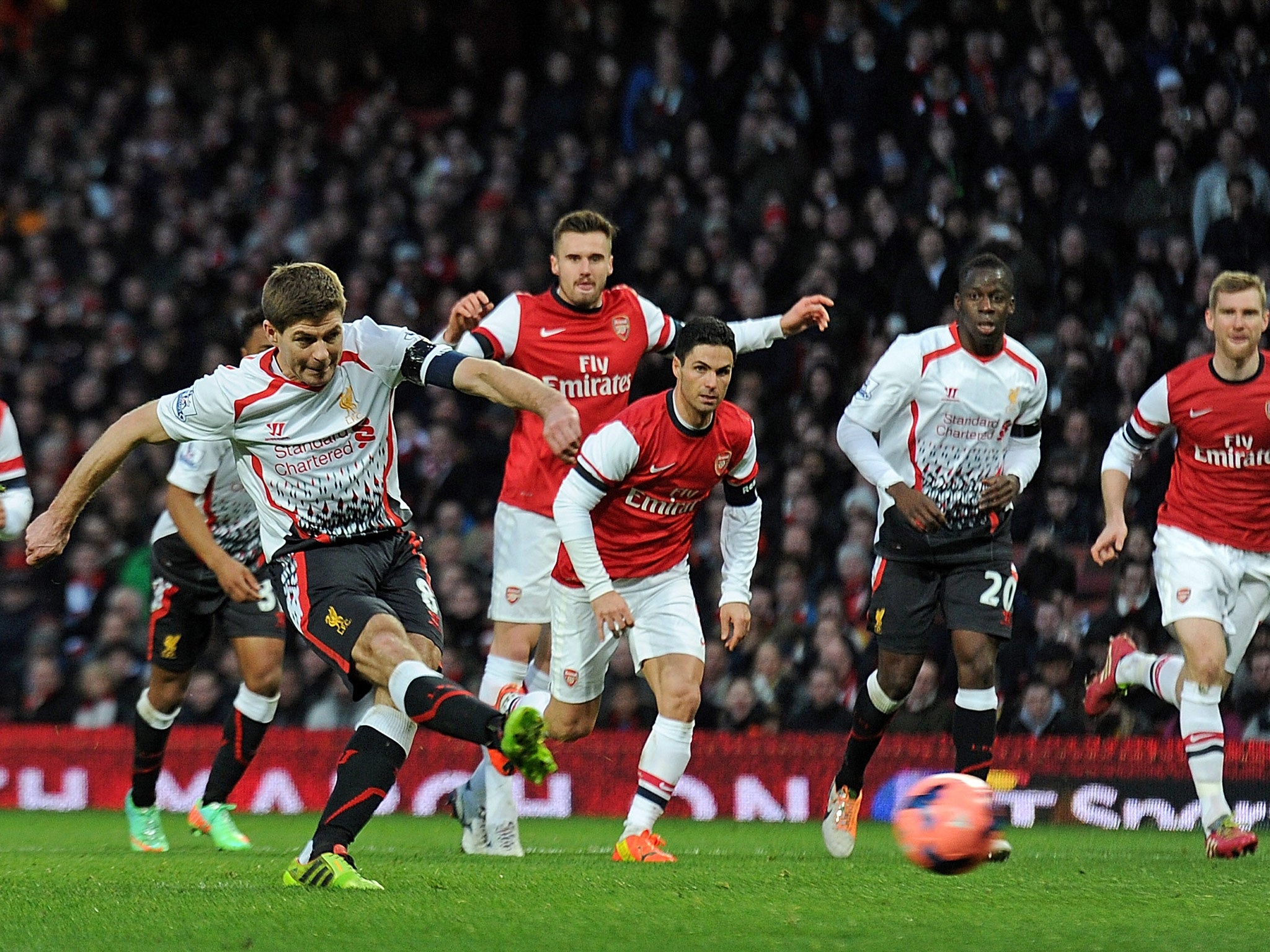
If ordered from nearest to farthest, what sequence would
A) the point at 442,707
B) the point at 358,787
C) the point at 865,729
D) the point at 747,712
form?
the point at 442,707 < the point at 358,787 < the point at 865,729 < the point at 747,712

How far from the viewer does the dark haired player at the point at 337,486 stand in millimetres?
5402

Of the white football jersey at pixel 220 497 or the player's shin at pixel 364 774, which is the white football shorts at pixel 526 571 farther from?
the player's shin at pixel 364 774

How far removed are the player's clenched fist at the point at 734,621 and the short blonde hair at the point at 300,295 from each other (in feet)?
7.05

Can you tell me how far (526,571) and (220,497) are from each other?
1496mm

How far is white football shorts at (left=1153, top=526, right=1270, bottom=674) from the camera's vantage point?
285 inches

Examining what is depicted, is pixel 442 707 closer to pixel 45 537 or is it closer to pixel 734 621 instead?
pixel 45 537

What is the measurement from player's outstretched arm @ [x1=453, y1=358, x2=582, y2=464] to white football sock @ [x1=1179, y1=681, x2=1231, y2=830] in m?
3.22

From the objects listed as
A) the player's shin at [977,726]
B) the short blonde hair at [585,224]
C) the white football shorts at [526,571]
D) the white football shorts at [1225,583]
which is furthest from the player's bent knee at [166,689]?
the white football shorts at [1225,583]

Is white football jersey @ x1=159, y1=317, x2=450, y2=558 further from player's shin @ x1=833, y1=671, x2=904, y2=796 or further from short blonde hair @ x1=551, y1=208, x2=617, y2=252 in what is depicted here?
player's shin @ x1=833, y1=671, x2=904, y2=796

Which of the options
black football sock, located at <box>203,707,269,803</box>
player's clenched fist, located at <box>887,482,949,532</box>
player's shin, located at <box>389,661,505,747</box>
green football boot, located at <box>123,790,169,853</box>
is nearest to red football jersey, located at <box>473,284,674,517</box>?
player's clenched fist, located at <box>887,482,949,532</box>

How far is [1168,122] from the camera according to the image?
40.5ft

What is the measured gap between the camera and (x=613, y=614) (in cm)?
641

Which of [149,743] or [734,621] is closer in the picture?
[734,621]

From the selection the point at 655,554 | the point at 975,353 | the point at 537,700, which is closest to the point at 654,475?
the point at 655,554
